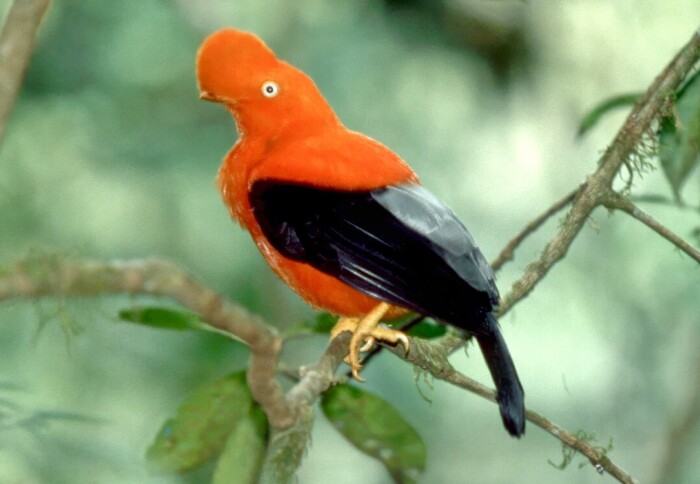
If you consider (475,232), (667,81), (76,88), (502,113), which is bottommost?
(76,88)

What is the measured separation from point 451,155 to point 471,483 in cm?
159

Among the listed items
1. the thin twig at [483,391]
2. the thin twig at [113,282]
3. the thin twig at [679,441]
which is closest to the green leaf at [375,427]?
the thin twig at [483,391]

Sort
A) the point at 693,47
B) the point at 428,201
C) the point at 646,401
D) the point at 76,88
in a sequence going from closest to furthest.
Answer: the point at 428,201 < the point at 693,47 < the point at 646,401 < the point at 76,88

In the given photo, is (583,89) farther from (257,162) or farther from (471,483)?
(257,162)

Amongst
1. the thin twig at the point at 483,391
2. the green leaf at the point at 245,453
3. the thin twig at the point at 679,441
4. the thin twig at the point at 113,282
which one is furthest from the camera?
the thin twig at the point at 679,441

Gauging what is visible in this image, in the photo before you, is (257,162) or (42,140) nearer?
(257,162)

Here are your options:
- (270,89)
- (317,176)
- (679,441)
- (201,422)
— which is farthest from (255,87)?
(679,441)

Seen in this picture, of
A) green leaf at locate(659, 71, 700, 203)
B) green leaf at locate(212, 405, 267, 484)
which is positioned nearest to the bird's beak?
green leaf at locate(212, 405, 267, 484)

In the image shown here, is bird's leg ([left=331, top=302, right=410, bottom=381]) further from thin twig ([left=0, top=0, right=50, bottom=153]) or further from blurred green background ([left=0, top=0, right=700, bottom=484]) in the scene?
blurred green background ([left=0, top=0, right=700, bottom=484])

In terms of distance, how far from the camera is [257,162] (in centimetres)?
245

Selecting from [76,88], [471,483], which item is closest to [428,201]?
[471,483]

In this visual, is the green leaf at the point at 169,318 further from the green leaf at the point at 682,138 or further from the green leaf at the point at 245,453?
the green leaf at the point at 682,138

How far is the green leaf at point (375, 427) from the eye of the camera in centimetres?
252

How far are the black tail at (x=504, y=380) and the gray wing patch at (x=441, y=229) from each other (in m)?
0.08
